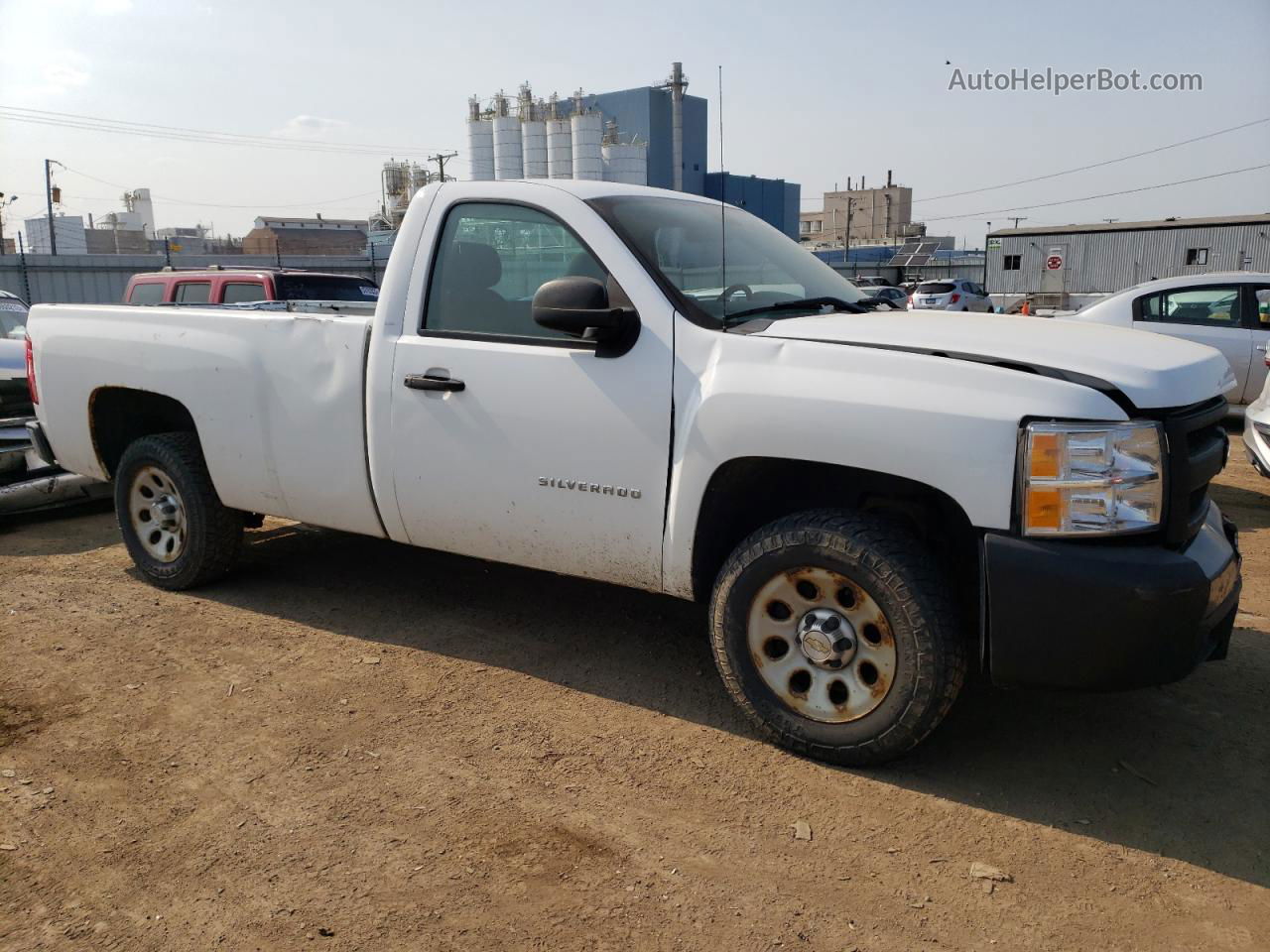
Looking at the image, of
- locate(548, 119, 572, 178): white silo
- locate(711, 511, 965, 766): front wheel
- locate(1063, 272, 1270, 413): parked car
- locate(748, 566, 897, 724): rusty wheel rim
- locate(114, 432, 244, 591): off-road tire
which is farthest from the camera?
locate(548, 119, 572, 178): white silo

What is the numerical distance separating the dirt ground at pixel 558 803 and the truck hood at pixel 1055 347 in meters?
1.28

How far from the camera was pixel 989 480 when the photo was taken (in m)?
2.90

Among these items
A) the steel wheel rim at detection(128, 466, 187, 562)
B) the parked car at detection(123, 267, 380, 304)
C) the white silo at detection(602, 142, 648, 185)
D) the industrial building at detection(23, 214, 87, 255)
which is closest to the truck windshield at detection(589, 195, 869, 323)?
the steel wheel rim at detection(128, 466, 187, 562)

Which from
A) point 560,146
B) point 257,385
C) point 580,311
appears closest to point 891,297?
point 580,311

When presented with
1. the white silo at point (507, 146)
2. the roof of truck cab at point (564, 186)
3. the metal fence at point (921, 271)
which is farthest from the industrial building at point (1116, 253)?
the roof of truck cab at point (564, 186)

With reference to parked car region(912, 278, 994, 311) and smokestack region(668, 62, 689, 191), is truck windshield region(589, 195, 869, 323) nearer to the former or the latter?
parked car region(912, 278, 994, 311)

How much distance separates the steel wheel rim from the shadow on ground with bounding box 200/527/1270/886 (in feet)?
1.03

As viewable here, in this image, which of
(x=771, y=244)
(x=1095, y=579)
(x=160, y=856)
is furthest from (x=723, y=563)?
(x=160, y=856)

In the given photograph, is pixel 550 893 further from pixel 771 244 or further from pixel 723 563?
pixel 771 244

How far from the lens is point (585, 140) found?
56438mm

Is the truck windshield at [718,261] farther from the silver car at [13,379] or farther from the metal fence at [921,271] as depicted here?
the metal fence at [921,271]

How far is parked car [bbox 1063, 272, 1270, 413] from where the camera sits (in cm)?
962

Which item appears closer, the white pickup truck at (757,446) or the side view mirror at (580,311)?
the white pickup truck at (757,446)

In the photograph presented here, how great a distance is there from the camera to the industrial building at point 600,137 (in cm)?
5666
